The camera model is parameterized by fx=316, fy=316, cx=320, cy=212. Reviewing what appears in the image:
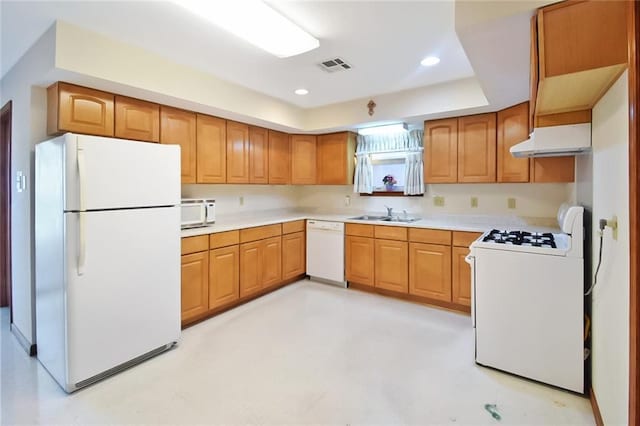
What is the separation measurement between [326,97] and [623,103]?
9.21 feet

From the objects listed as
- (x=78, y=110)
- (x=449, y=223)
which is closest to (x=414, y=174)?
(x=449, y=223)

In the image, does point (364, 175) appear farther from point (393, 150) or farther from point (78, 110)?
point (78, 110)

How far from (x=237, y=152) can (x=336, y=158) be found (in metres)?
1.42

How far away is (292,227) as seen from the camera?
13.9ft

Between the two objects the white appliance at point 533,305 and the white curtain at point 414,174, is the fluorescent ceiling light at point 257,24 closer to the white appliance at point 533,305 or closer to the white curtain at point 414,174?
the white appliance at point 533,305

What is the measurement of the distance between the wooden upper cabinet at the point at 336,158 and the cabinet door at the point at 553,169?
2.17 m

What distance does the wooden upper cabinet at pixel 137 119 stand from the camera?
8.55ft

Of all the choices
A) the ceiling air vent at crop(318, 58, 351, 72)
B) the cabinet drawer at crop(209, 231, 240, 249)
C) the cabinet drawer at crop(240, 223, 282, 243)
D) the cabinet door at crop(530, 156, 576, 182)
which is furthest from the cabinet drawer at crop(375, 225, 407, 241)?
the ceiling air vent at crop(318, 58, 351, 72)

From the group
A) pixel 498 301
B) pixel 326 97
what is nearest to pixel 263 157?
pixel 326 97

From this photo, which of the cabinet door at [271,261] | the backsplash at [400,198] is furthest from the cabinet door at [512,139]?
the cabinet door at [271,261]

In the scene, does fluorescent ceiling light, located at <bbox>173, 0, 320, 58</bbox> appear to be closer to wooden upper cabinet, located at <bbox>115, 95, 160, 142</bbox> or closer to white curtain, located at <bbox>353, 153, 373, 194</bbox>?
wooden upper cabinet, located at <bbox>115, 95, 160, 142</bbox>

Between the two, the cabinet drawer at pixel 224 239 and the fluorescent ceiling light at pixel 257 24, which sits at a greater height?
the fluorescent ceiling light at pixel 257 24

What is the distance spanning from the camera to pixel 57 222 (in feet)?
6.84

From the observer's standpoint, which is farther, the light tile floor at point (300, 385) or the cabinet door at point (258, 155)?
the cabinet door at point (258, 155)
